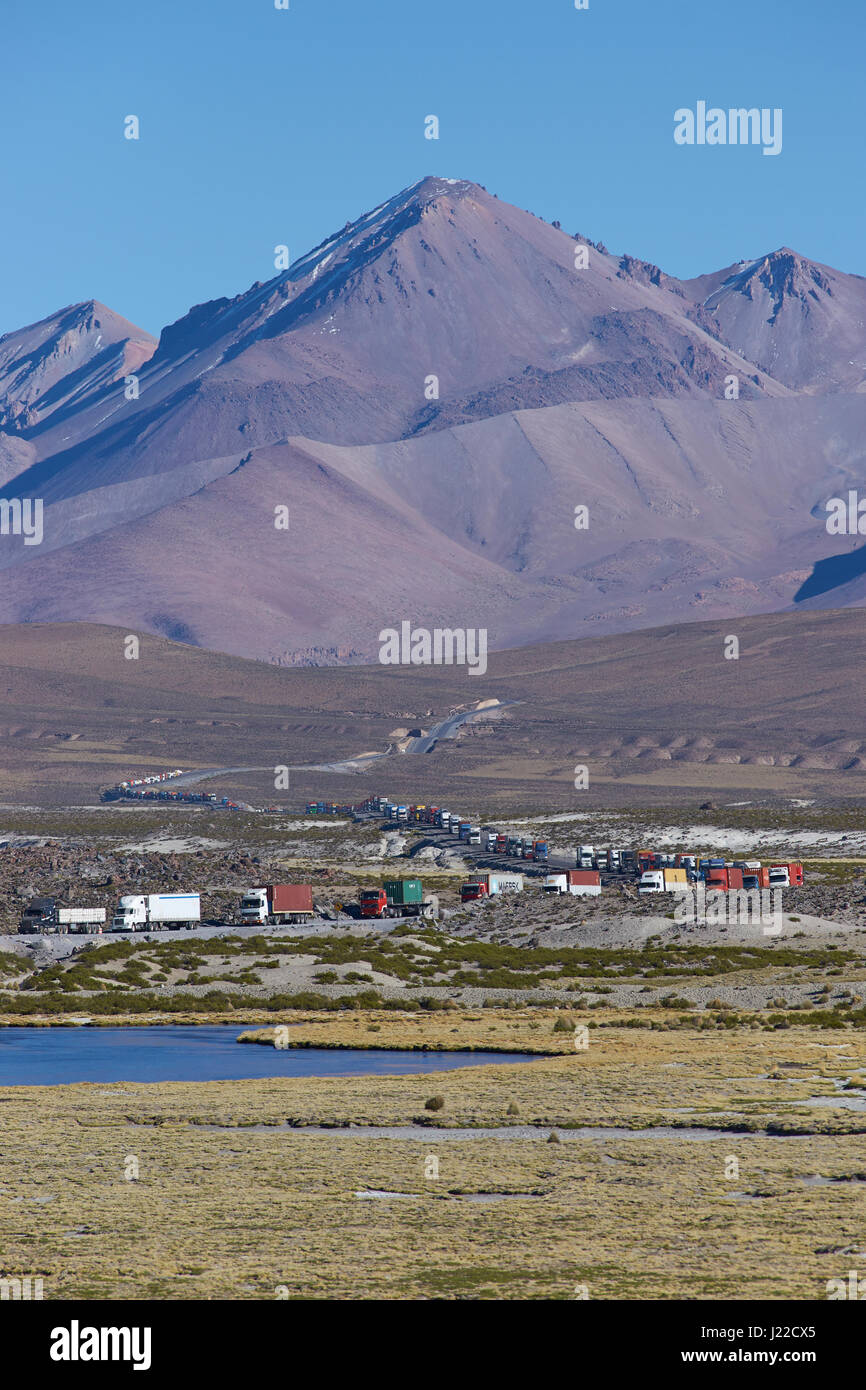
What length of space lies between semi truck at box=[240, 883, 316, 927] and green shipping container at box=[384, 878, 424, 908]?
12.1 ft

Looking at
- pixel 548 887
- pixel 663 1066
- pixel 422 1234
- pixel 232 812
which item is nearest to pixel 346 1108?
pixel 663 1066

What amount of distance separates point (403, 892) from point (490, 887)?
873 centimetres

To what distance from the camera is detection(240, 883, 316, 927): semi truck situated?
80.6 m

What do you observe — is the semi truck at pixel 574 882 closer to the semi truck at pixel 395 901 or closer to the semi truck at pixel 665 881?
the semi truck at pixel 665 881

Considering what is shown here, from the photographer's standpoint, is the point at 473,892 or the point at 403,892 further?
the point at 473,892

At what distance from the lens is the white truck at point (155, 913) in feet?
249

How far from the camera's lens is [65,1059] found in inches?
1779

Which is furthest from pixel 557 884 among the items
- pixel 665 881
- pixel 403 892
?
pixel 403 892

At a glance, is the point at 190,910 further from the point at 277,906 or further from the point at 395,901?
the point at 395,901

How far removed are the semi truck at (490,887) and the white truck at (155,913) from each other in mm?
16416

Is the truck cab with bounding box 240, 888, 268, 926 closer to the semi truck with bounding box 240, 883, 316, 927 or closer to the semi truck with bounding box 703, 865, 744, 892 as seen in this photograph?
the semi truck with bounding box 240, 883, 316, 927

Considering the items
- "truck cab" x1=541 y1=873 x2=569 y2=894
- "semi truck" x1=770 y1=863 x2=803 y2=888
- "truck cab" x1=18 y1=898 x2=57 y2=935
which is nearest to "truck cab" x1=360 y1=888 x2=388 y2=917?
"truck cab" x1=541 y1=873 x2=569 y2=894

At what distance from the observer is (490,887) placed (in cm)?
9094

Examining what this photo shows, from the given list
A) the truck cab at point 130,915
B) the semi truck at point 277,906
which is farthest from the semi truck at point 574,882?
the truck cab at point 130,915
